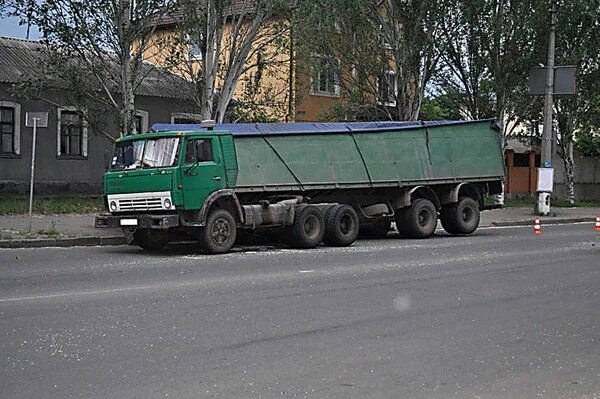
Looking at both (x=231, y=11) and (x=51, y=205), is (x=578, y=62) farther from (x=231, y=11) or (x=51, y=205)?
(x=51, y=205)

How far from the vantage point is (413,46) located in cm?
3316

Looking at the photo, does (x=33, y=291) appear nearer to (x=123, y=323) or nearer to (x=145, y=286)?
(x=145, y=286)

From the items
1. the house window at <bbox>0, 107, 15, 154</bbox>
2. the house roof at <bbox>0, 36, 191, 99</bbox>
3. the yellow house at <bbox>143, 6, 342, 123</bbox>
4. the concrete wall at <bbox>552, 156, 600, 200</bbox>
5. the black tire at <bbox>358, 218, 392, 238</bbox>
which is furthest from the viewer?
the concrete wall at <bbox>552, 156, 600, 200</bbox>

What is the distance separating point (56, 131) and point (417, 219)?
15667 millimetres

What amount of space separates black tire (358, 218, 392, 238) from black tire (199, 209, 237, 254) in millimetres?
5817

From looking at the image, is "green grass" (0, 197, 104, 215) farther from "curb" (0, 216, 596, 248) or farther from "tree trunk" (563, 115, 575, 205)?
"tree trunk" (563, 115, 575, 205)

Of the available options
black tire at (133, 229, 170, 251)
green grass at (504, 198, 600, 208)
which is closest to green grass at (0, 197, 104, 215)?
black tire at (133, 229, 170, 251)

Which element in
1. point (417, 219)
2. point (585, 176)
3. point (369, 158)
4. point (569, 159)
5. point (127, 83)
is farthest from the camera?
point (585, 176)

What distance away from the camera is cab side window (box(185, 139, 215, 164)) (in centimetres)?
1884

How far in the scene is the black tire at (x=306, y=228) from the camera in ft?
66.5

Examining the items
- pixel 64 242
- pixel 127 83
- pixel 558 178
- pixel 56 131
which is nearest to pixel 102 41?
pixel 127 83

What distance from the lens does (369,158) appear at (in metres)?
22.5

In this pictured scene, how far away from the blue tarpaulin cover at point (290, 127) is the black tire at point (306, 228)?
1802mm

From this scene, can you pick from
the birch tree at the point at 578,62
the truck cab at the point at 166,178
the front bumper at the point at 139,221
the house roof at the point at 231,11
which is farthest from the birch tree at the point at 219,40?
the birch tree at the point at 578,62
